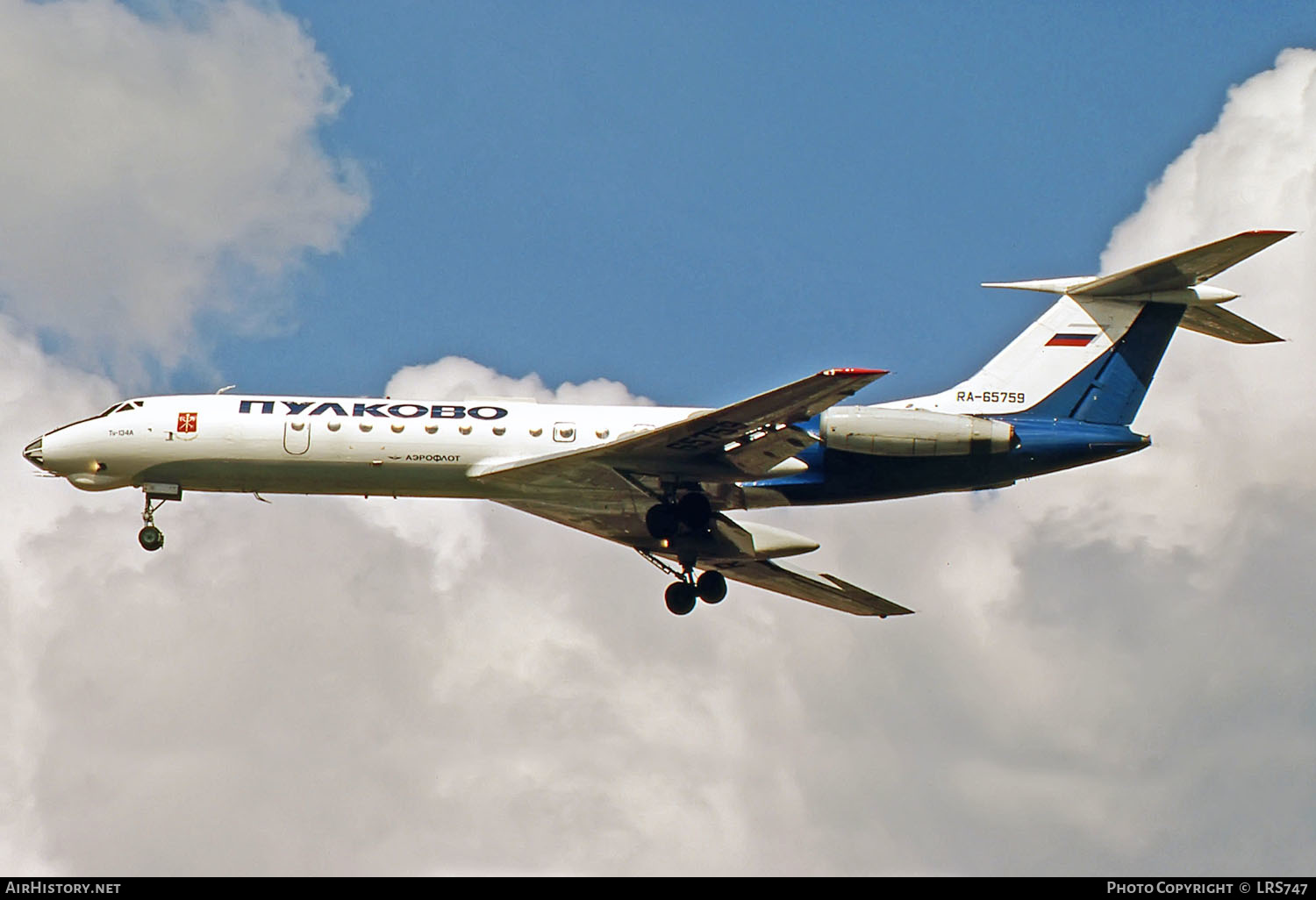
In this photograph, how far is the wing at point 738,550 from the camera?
37.8 metres

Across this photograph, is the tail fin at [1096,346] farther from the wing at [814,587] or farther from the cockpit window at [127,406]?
the cockpit window at [127,406]

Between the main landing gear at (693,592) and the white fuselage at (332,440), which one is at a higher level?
the white fuselage at (332,440)

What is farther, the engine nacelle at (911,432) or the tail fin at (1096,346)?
the tail fin at (1096,346)

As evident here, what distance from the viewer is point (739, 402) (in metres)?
32.6

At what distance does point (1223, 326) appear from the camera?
35.8 meters

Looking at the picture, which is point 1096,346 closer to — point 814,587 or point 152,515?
point 814,587

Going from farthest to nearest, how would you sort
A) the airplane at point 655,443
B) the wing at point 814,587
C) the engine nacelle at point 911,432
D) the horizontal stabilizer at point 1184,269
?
the wing at point 814,587 → the airplane at point 655,443 → the engine nacelle at point 911,432 → the horizontal stabilizer at point 1184,269

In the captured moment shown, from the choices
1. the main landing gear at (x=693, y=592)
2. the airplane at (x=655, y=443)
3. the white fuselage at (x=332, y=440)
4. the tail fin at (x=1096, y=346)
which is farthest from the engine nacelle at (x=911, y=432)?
the main landing gear at (x=693, y=592)

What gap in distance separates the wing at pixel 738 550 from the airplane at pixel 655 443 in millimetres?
261

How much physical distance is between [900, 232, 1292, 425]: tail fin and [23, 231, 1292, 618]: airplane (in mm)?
35

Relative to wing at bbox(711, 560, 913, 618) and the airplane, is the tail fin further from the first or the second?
wing at bbox(711, 560, 913, 618)

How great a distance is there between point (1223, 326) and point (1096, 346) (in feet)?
8.01

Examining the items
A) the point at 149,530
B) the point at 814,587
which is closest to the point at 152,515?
the point at 149,530

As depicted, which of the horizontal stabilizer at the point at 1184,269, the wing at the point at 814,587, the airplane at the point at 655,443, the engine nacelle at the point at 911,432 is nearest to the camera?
the horizontal stabilizer at the point at 1184,269
